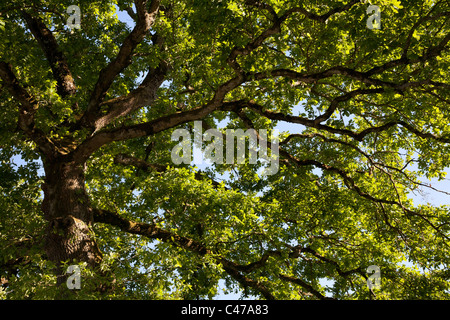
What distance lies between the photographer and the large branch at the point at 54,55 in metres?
10.6

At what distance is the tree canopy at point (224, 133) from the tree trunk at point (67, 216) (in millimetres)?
35

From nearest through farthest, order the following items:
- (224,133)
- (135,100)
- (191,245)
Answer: (191,245) → (135,100) → (224,133)

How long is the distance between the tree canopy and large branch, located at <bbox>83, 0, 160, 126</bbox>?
0.11 ft

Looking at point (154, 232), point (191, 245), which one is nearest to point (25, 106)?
point (154, 232)

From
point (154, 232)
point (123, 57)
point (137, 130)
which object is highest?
point (123, 57)

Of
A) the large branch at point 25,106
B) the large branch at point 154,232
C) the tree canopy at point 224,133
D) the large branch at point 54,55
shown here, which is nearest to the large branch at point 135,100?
the tree canopy at point 224,133

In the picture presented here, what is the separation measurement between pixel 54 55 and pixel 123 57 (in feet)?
9.08

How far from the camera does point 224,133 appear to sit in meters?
12.5

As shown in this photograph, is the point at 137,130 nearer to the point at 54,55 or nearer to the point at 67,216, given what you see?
the point at 67,216

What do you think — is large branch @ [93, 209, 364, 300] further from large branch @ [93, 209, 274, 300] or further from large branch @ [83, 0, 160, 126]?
large branch @ [83, 0, 160, 126]

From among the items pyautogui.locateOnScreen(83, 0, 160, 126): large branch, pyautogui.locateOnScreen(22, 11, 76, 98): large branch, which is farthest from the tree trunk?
pyautogui.locateOnScreen(22, 11, 76, 98): large branch

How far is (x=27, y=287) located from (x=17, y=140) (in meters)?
4.33

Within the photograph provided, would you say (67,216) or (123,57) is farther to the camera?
(123,57)
